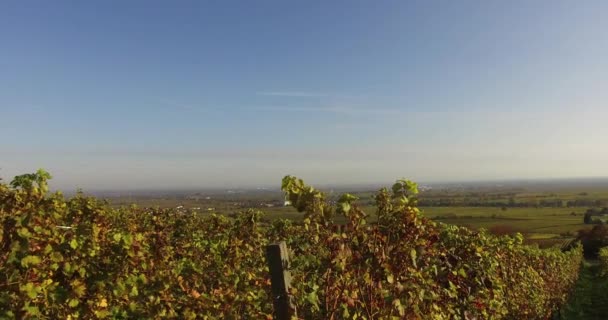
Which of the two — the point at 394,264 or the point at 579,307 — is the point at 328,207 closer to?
the point at 394,264

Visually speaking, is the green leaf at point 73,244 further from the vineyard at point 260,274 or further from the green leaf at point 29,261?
the green leaf at point 29,261

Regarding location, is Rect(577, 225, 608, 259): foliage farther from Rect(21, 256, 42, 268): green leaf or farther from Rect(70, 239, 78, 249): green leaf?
Rect(21, 256, 42, 268): green leaf

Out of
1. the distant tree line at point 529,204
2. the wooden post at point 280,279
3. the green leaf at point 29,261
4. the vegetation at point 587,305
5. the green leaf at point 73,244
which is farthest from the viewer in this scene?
the distant tree line at point 529,204

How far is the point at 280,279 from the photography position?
3.31 meters

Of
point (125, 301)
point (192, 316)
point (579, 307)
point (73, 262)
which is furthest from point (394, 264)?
point (579, 307)

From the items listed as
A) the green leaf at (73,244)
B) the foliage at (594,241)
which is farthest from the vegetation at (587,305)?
the foliage at (594,241)

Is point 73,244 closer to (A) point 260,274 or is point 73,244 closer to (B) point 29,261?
(B) point 29,261

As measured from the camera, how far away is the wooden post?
3289mm

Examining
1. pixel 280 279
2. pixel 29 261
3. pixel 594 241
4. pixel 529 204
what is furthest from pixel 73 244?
pixel 529 204

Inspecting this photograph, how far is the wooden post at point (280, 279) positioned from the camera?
329cm

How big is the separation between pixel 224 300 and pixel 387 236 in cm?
165

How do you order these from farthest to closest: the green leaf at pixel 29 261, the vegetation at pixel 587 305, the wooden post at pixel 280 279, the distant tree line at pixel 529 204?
the distant tree line at pixel 529 204 < the vegetation at pixel 587 305 < the green leaf at pixel 29 261 < the wooden post at pixel 280 279

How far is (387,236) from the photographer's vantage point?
12.6 feet

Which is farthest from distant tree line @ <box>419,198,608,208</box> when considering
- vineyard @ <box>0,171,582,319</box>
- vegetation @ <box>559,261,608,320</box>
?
vineyard @ <box>0,171,582,319</box>
